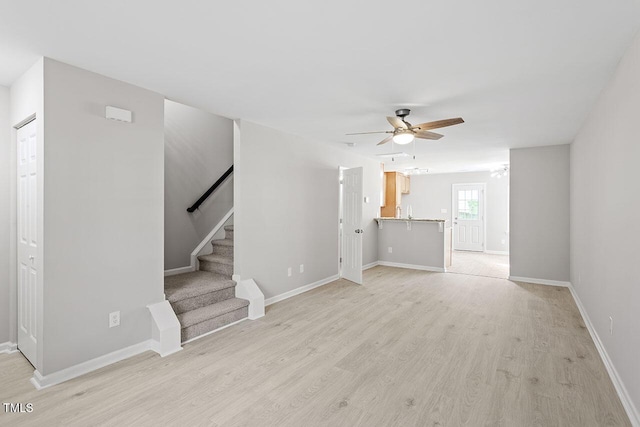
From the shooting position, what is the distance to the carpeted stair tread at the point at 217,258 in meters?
4.35

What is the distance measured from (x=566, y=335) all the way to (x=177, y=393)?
3.73m

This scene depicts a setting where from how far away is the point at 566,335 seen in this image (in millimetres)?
3336

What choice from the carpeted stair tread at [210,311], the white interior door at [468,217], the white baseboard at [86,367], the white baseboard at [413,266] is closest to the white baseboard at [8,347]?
the white baseboard at [86,367]

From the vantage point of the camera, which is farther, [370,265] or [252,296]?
[370,265]

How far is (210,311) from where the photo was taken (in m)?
3.50

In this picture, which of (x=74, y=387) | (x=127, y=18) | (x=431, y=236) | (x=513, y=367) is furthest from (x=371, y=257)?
(x=127, y=18)

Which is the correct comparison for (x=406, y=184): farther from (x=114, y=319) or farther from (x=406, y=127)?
(x=114, y=319)

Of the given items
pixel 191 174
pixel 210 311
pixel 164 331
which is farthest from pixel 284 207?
pixel 164 331

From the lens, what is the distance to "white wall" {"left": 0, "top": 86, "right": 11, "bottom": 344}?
290 centimetres

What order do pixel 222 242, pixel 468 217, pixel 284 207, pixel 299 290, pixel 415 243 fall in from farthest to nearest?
pixel 468 217 < pixel 415 243 < pixel 299 290 < pixel 222 242 < pixel 284 207

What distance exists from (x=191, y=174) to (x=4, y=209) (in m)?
2.38

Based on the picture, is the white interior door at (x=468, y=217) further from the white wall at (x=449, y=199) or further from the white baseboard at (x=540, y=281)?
the white baseboard at (x=540, y=281)

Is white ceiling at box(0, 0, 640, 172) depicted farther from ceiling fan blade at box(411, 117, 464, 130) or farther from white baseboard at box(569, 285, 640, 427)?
white baseboard at box(569, 285, 640, 427)

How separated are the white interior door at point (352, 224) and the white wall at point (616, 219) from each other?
9.93 ft
